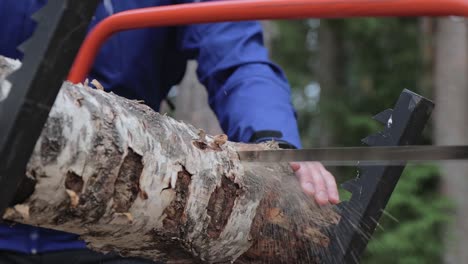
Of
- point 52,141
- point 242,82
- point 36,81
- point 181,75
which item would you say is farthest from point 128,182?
point 181,75

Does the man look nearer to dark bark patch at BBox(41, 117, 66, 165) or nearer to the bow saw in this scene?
the bow saw

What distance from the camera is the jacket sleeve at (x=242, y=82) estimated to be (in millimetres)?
1815

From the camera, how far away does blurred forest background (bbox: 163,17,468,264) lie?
6145 mm

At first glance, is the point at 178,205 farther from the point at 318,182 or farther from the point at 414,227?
the point at 414,227

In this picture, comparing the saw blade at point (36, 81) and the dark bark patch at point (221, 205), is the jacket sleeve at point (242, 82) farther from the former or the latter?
the saw blade at point (36, 81)

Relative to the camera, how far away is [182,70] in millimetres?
2168

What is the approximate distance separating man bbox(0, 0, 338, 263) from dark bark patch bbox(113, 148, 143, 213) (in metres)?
0.40

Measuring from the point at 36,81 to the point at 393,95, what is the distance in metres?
9.25

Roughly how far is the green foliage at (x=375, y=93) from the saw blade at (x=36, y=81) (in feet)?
17.6

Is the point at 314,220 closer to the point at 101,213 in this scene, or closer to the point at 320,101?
the point at 101,213

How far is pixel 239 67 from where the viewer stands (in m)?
2.00

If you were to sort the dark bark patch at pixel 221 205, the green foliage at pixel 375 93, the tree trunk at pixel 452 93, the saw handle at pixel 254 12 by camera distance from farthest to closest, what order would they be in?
the tree trunk at pixel 452 93 → the green foliage at pixel 375 93 → the dark bark patch at pixel 221 205 → the saw handle at pixel 254 12

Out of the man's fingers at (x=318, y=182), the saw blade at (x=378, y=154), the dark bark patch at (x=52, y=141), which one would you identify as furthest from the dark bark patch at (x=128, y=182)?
the man's fingers at (x=318, y=182)

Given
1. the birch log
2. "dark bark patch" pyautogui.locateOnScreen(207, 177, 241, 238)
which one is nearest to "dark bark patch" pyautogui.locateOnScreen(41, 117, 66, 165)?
the birch log
